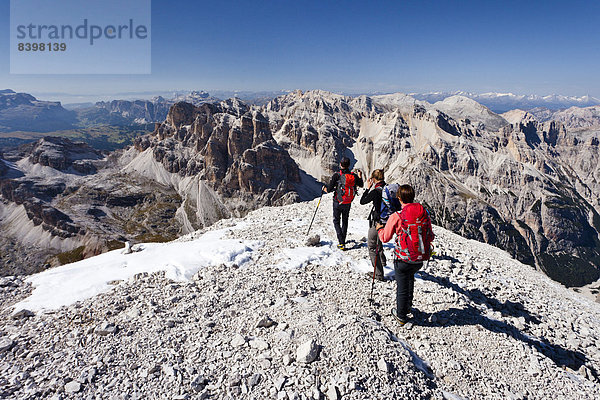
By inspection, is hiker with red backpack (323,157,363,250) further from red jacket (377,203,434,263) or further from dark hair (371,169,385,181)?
red jacket (377,203,434,263)

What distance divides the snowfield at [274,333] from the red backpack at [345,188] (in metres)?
2.46

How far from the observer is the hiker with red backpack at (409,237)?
23.9ft

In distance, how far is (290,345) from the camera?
6293 millimetres

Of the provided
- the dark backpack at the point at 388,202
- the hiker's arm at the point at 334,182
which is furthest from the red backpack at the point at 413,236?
the hiker's arm at the point at 334,182

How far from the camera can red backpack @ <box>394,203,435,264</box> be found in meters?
7.26

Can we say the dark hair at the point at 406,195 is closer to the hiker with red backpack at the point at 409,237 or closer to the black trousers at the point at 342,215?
the hiker with red backpack at the point at 409,237

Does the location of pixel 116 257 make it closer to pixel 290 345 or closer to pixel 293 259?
pixel 293 259

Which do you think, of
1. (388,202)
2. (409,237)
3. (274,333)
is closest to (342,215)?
(388,202)

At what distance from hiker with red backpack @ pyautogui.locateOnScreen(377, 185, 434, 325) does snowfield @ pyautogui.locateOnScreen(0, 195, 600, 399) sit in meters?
1.61

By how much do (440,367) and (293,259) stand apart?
242 inches

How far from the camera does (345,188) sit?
11.8 m

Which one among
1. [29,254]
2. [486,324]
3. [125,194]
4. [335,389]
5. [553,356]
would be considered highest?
[335,389]

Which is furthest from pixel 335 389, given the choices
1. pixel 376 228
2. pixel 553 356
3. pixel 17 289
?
pixel 17 289

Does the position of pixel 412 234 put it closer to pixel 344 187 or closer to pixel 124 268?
pixel 344 187
